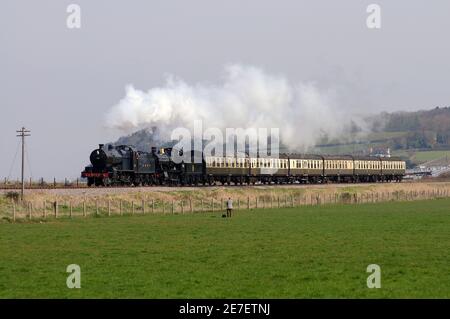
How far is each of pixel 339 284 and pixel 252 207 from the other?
4837 centimetres

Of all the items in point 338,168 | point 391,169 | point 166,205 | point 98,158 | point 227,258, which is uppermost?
point 98,158

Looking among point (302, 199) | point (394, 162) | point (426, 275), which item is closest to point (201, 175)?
point (302, 199)

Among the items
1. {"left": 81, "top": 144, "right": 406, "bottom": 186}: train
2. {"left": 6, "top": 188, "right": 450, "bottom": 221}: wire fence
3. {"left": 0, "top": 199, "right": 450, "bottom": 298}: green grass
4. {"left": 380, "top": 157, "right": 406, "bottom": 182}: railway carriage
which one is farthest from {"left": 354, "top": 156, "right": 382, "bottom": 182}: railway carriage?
{"left": 0, "top": 199, "right": 450, "bottom": 298}: green grass

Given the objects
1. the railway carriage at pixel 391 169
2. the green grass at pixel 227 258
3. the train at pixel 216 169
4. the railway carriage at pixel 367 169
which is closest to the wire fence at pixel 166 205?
the green grass at pixel 227 258

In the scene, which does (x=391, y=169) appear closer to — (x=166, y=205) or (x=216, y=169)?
(x=216, y=169)

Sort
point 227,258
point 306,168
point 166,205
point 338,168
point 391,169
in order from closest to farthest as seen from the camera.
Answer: point 227,258 < point 166,205 < point 306,168 < point 338,168 < point 391,169

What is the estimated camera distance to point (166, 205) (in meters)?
67.7

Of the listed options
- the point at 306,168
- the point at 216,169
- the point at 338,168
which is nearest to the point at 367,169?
the point at 338,168

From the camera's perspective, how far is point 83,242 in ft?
116

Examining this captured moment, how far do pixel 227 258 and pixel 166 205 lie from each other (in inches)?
1556

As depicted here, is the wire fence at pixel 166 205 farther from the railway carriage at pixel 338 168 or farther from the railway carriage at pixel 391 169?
the railway carriage at pixel 391 169

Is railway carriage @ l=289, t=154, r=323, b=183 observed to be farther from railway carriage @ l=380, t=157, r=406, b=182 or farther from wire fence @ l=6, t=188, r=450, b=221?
railway carriage @ l=380, t=157, r=406, b=182

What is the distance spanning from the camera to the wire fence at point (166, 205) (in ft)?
180
